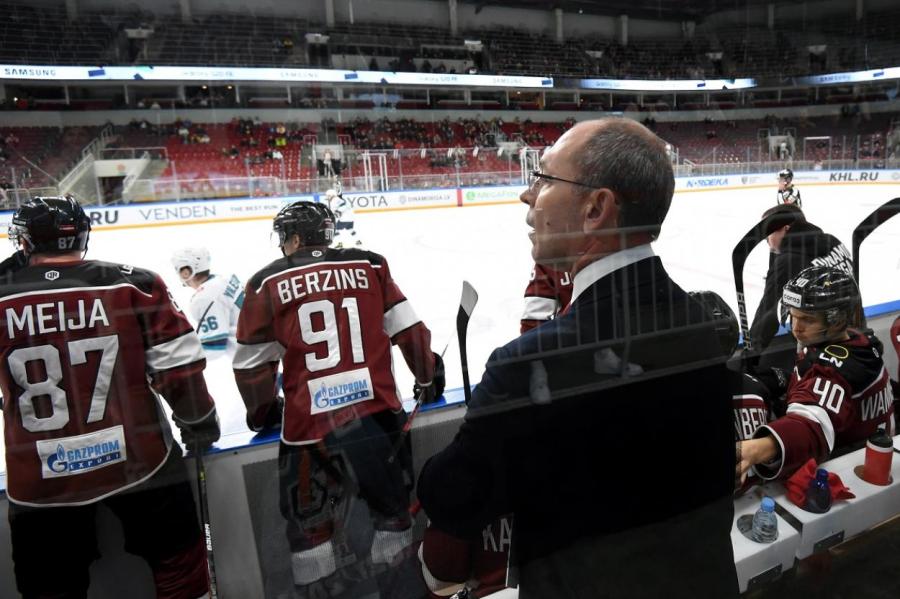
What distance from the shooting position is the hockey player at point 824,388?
1.07m

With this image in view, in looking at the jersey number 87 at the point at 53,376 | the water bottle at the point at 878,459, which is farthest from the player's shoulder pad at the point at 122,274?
the water bottle at the point at 878,459

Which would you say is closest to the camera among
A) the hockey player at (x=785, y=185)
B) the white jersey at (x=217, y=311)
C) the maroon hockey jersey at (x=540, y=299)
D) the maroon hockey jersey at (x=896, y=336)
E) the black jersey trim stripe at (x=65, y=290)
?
the black jersey trim stripe at (x=65, y=290)

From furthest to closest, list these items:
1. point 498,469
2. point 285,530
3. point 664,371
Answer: point 285,530
point 664,371
point 498,469

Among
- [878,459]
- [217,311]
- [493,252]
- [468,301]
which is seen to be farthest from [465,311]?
[493,252]

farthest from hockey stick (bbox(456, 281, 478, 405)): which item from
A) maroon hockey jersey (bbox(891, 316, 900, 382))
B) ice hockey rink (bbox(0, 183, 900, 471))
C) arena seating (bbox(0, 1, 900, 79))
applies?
maroon hockey jersey (bbox(891, 316, 900, 382))

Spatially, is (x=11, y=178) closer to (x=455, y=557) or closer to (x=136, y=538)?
(x=136, y=538)

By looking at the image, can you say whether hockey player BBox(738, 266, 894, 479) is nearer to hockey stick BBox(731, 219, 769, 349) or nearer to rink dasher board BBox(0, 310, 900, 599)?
rink dasher board BBox(0, 310, 900, 599)

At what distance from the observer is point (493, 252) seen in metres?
4.05

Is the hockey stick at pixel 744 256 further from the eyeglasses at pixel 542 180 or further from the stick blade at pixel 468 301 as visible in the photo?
the eyeglasses at pixel 542 180

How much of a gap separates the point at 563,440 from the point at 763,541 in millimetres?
Result: 794

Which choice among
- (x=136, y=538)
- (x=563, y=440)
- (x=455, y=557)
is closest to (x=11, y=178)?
(x=136, y=538)

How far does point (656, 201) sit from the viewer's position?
586mm

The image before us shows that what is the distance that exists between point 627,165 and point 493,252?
3.51 m

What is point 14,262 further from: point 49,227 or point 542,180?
point 542,180
